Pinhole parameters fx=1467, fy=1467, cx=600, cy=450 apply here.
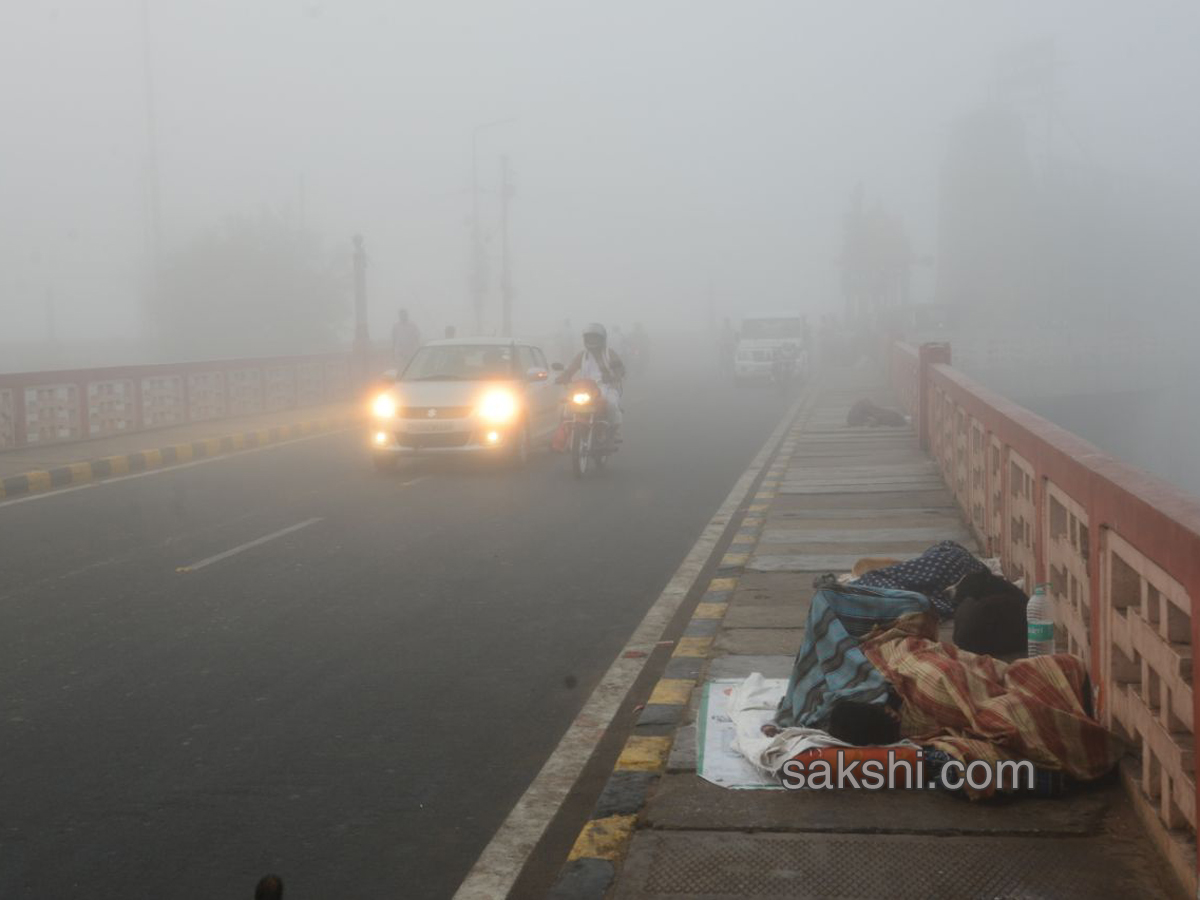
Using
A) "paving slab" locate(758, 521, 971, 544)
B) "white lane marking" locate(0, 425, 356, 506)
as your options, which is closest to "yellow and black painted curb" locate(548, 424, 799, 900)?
"paving slab" locate(758, 521, 971, 544)

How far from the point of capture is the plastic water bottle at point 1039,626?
5758 millimetres

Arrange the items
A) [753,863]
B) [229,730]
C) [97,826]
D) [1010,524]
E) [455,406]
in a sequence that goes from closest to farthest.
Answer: [753,863] → [97,826] → [229,730] → [1010,524] → [455,406]

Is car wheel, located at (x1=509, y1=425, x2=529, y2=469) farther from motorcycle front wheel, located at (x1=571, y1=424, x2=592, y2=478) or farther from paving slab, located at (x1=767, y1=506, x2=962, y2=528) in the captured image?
paving slab, located at (x1=767, y1=506, x2=962, y2=528)

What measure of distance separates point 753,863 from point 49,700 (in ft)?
11.9

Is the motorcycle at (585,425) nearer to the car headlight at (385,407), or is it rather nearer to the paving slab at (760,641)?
the car headlight at (385,407)

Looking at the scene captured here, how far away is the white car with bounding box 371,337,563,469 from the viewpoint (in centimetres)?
1627

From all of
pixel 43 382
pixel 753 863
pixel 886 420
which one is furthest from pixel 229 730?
pixel 886 420

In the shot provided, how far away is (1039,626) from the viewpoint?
577 cm

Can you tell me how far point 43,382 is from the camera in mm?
20047

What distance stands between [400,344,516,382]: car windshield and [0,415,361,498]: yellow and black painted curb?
147 inches

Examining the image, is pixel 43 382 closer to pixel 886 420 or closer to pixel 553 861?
pixel 886 420

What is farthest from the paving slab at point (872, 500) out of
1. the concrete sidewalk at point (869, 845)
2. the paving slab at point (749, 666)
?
the concrete sidewalk at point (869, 845)

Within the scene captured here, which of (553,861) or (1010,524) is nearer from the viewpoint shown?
(553,861)

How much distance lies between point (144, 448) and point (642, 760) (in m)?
15.4
